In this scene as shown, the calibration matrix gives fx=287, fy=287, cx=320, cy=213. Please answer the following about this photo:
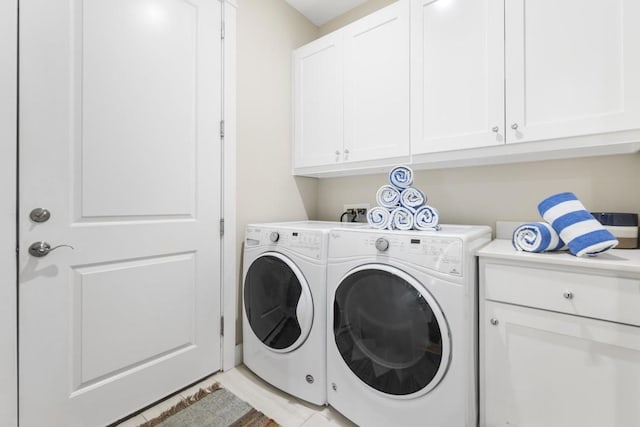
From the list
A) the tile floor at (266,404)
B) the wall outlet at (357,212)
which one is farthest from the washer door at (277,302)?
the wall outlet at (357,212)

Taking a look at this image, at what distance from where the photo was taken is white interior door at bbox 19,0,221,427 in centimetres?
117

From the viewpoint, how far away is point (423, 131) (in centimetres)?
159

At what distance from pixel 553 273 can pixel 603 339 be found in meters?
0.25

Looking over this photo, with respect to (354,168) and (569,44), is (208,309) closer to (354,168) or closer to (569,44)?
(354,168)

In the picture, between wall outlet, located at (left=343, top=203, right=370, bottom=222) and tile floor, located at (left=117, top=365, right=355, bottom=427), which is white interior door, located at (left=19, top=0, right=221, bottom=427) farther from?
wall outlet, located at (left=343, top=203, right=370, bottom=222)

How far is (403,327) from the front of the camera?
3.86 feet

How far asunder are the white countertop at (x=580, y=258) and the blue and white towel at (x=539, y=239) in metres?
0.03

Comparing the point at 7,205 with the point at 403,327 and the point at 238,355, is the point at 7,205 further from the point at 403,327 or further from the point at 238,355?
the point at 403,327

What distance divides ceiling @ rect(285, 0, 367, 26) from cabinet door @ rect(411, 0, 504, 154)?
78cm

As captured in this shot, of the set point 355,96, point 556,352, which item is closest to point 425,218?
point 556,352

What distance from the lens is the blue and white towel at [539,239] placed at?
1127 millimetres

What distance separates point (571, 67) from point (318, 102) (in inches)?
53.9

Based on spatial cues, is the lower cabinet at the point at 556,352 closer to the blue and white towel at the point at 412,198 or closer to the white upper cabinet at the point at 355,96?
the blue and white towel at the point at 412,198

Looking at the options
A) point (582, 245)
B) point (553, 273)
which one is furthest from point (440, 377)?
point (582, 245)
